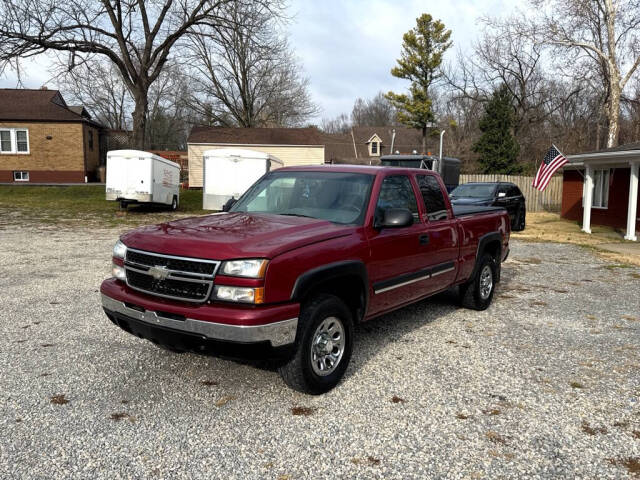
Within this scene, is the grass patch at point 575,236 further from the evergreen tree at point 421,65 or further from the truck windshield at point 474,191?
the evergreen tree at point 421,65

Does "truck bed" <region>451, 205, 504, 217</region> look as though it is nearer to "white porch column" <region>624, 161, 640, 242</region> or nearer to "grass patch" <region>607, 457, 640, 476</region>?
"grass patch" <region>607, 457, 640, 476</region>

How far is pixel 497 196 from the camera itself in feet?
56.6

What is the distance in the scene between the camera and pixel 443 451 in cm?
327

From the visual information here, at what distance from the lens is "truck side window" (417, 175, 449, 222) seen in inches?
217

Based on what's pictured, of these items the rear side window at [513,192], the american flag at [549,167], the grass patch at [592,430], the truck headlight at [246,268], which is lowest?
the grass patch at [592,430]

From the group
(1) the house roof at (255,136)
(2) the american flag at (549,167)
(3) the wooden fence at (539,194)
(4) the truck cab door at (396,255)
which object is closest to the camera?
(4) the truck cab door at (396,255)

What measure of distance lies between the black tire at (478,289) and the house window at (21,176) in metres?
37.3

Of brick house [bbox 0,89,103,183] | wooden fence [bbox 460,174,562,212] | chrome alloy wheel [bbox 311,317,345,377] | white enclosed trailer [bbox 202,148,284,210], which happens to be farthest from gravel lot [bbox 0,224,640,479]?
brick house [bbox 0,89,103,183]

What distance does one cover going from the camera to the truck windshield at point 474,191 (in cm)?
1778

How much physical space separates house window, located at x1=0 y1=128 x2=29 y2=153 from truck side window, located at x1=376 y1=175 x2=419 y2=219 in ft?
123

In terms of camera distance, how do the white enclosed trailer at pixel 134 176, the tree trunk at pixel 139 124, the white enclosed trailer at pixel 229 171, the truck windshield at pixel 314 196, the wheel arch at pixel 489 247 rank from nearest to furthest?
1. the truck windshield at pixel 314 196
2. the wheel arch at pixel 489 247
3. the white enclosed trailer at pixel 229 171
4. the white enclosed trailer at pixel 134 176
5. the tree trunk at pixel 139 124

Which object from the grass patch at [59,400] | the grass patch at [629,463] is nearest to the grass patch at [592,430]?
the grass patch at [629,463]

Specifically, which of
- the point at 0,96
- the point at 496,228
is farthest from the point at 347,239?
the point at 0,96

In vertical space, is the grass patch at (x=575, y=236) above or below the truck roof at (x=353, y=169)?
below
